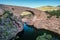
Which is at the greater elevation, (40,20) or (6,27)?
(6,27)

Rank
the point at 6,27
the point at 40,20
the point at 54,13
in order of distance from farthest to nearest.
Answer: the point at 40,20, the point at 54,13, the point at 6,27

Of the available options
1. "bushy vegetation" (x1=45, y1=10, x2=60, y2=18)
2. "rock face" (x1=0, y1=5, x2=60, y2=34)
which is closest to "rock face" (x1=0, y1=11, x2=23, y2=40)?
"rock face" (x1=0, y1=5, x2=60, y2=34)

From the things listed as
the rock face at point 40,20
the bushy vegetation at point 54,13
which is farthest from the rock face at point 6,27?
the bushy vegetation at point 54,13

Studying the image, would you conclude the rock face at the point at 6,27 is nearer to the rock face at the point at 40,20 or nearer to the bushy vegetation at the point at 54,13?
the rock face at the point at 40,20

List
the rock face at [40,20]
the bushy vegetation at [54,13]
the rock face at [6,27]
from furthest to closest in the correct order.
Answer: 1. the bushy vegetation at [54,13]
2. the rock face at [40,20]
3. the rock face at [6,27]

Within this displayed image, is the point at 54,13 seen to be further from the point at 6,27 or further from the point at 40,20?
the point at 6,27

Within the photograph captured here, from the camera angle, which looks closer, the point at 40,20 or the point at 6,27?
the point at 6,27

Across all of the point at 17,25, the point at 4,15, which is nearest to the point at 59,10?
the point at 17,25

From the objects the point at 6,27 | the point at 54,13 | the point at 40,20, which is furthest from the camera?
the point at 40,20

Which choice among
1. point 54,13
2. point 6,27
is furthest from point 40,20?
point 6,27
